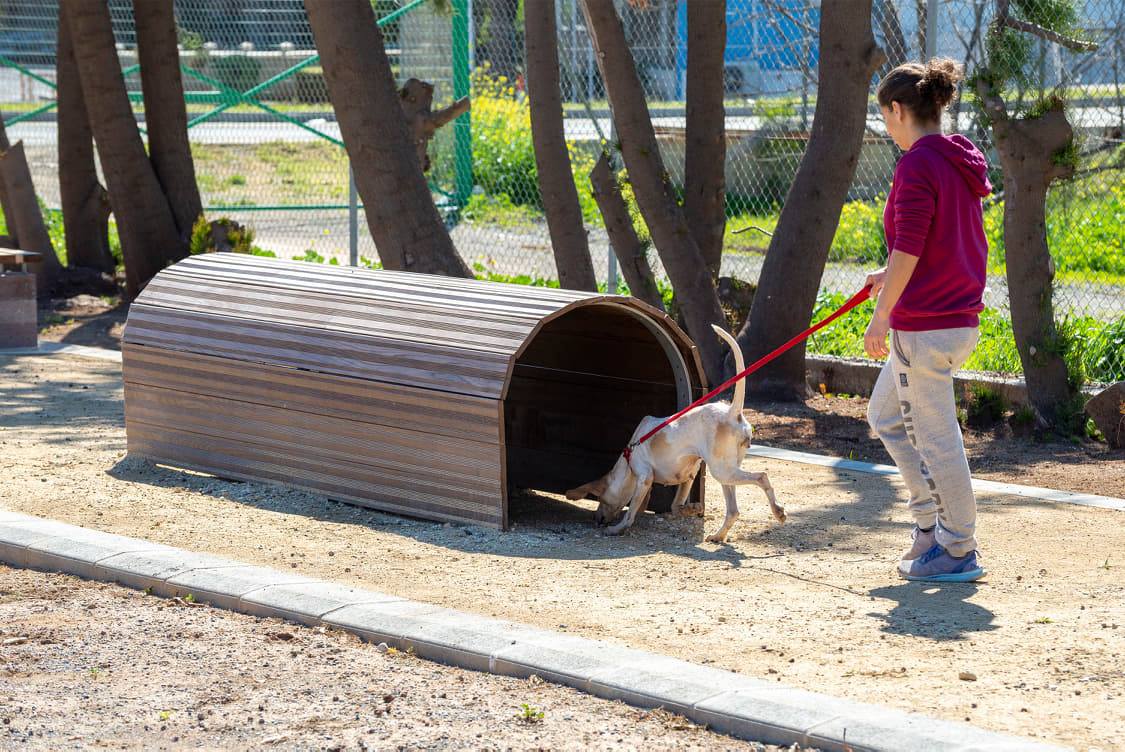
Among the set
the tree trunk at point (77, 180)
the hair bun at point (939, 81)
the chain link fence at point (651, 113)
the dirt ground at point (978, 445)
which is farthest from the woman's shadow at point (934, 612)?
the tree trunk at point (77, 180)

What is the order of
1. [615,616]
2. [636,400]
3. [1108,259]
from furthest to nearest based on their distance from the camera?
[1108,259]
[636,400]
[615,616]

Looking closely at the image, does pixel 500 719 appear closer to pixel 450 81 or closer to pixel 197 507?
pixel 197 507

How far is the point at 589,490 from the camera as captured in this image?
591 cm

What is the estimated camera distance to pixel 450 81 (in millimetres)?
15125

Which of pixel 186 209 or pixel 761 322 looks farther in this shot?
pixel 186 209

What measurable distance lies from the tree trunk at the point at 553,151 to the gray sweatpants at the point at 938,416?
394 centimetres

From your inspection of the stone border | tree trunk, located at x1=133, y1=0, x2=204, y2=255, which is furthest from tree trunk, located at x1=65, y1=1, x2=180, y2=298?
the stone border

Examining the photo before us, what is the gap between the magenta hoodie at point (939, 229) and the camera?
450 centimetres

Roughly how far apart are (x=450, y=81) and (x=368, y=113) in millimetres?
7384

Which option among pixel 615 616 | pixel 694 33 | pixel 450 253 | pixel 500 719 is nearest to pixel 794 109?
pixel 694 33

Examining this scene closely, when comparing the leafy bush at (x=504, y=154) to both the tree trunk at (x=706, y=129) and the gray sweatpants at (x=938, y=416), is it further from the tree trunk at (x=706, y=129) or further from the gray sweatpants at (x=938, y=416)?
the gray sweatpants at (x=938, y=416)

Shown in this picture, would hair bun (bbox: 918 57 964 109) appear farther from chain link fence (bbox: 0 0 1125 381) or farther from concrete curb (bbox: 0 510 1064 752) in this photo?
chain link fence (bbox: 0 0 1125 381)

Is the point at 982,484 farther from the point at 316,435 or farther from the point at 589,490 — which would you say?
the point at 316,435

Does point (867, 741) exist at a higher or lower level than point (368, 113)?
lower
